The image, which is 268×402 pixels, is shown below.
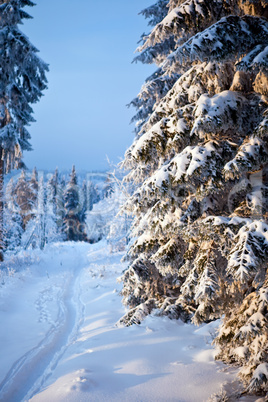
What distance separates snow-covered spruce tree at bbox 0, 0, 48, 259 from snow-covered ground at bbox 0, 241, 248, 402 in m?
7.67

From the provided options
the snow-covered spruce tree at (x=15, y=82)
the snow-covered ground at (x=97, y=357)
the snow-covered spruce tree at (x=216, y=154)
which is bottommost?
the snow-covered ground at (x=97, y=357)

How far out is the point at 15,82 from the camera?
15062mm

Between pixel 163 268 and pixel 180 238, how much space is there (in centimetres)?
71

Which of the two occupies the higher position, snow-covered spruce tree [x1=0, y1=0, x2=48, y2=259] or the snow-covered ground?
snow-covered spruce tree [x1=0, y1=0, x2=48, y2=259]

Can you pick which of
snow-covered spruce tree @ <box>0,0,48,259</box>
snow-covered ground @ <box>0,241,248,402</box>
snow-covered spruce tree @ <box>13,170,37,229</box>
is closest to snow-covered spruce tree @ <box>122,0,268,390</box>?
snow-covered ground @ <box>0,241,248,402</box>

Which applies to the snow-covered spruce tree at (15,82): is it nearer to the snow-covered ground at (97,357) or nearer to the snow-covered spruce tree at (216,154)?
the snow-covered ground at (97,357)

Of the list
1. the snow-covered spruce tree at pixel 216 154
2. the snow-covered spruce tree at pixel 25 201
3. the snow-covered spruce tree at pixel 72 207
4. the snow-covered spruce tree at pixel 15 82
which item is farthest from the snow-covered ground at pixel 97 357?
the snow-covered spruce tree at pixel 72 207

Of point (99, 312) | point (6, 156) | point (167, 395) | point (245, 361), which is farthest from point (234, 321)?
point (6, 156)

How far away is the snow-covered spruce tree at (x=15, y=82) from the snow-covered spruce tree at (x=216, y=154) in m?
11.3

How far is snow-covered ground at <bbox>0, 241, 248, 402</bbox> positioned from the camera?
4352 millimetres

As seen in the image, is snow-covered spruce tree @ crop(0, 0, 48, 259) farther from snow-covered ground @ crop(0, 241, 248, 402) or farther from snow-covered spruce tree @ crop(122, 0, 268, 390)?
snow-covered spruce tree @ crop(122, 0, 268, 390)

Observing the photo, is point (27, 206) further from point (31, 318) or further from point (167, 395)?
point (167, 395)

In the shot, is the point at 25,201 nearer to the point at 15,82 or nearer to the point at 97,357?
the point at 15,82

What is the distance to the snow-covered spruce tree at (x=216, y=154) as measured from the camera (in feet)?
13.5
